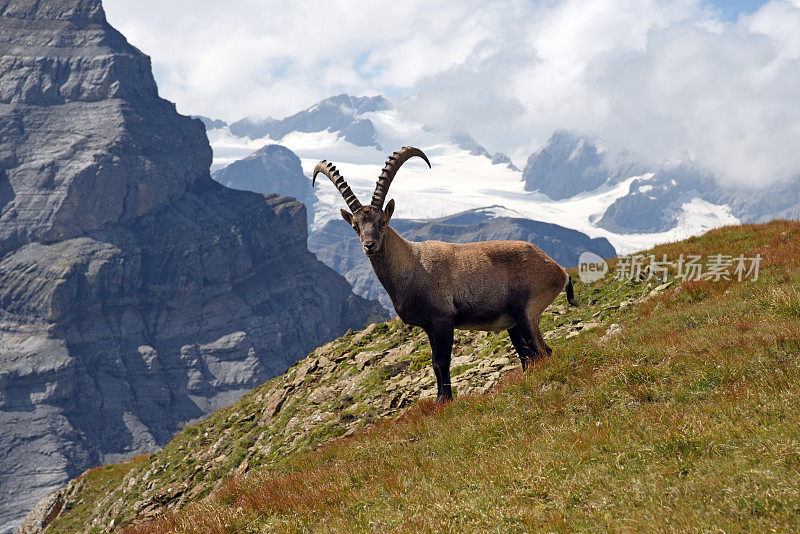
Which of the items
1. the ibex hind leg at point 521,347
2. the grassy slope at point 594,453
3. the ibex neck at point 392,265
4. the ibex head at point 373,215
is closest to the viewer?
the grassy slope at point 594,453

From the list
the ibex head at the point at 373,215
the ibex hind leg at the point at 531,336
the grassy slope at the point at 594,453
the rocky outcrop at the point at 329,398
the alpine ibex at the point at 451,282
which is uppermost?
the ibex head at the point at 373,215

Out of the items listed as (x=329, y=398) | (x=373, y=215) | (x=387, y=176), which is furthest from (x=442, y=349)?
(x=329, y=398)

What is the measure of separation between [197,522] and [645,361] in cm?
880

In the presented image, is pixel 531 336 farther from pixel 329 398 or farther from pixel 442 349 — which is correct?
pixel 329 398

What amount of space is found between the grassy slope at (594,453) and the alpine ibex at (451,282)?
1243 mm

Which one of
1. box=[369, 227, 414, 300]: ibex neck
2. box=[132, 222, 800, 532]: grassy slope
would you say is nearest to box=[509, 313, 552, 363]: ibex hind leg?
box=[132, 222, 800, 532]: grassy slope

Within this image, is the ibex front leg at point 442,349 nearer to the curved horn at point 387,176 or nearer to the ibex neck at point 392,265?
the ibex neck at point 392,265

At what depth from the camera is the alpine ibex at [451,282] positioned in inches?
498

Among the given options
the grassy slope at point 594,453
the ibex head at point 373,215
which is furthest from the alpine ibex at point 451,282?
the grassy slope at point 594,453

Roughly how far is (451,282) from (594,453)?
5763 mm

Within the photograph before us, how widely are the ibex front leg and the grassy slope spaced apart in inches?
23.2

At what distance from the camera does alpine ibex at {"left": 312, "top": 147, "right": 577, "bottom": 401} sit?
12.7 meters

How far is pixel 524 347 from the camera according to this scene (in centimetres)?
1340

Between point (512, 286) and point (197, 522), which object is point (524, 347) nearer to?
point (512, 286)
